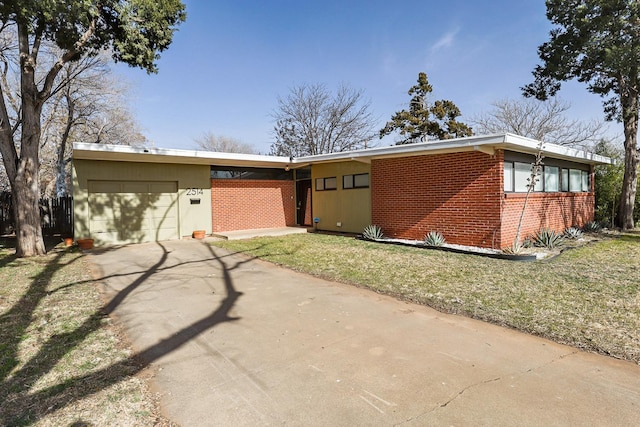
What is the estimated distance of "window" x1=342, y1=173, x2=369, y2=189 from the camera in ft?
38.6

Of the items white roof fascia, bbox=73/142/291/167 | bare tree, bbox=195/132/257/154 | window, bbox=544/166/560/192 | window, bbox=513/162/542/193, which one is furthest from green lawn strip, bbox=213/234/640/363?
bare tree, bbox=195/132/257/154

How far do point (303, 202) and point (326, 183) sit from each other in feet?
6.29

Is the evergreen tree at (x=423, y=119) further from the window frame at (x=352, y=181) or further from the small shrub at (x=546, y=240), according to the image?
the small shrub at (x=546, y=240)

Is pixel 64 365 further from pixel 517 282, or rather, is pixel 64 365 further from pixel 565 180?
pixel 565 180

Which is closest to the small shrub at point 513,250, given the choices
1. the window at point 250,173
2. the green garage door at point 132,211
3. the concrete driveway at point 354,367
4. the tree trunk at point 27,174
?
the concrete driveway at point 354,367

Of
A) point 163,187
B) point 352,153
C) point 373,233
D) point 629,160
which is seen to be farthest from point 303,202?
point 629,160

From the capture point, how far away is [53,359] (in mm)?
3234

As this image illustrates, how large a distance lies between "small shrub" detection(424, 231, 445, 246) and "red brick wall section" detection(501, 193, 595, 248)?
1.45 m

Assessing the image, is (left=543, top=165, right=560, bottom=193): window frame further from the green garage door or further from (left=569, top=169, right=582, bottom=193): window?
the green garage door

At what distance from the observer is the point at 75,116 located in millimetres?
19688

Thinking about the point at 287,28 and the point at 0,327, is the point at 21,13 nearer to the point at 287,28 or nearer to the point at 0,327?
the point at 0,327

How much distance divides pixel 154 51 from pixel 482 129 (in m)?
24.3

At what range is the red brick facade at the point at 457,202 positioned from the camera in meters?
8.58

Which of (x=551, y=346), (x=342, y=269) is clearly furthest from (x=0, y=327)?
(x=551, y=346)
